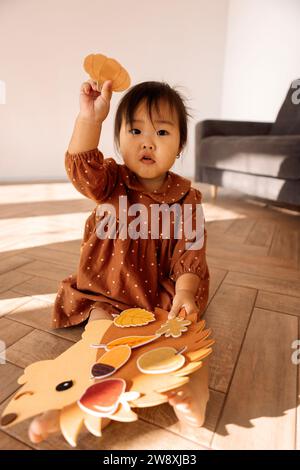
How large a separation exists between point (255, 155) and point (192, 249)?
93cm

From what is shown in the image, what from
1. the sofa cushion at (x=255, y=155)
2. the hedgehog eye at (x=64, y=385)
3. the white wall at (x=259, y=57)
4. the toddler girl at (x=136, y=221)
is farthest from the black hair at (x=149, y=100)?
the white wall at (x=259, y=57)

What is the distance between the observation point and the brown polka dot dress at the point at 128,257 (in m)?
0.57

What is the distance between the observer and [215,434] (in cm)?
36

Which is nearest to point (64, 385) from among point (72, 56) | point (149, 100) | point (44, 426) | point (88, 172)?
point (44, 426)

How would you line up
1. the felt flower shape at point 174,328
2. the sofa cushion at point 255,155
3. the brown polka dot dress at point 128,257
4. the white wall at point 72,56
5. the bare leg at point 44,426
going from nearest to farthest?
the bare leg at point 44,426 → the felt flower shape at point 174,328 → the brown polka dot dress at point 128,257 → the sofa cushion at point 255,155 → the white wall at point 72,56

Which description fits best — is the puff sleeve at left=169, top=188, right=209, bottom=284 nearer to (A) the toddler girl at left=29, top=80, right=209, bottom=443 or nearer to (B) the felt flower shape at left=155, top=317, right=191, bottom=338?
(A) the toddler girl at left=29, top=80, right=209, bottom=443

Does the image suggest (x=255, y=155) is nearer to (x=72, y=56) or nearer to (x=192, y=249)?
(x=192, y=249)

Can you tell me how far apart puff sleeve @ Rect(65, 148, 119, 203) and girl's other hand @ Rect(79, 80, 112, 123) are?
0.16 ft

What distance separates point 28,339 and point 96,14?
8.29 ft

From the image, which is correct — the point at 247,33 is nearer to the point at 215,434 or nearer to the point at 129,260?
the point at 129,260

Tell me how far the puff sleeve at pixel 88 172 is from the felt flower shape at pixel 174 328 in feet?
0.77

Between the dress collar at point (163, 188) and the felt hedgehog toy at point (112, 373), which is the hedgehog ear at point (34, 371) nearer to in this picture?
the felt hedgehog toy at point (112, 373)

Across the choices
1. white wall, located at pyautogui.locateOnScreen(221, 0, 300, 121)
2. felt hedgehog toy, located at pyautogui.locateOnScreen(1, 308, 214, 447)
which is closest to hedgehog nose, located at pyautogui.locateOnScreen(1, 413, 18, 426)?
felt hedgehog toy, located at pyautogui.locateOnScreen(1, 308, 214, 447)
